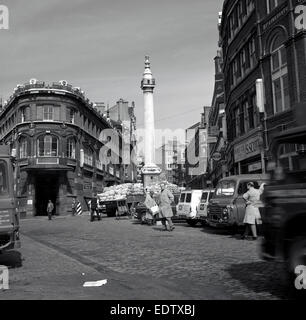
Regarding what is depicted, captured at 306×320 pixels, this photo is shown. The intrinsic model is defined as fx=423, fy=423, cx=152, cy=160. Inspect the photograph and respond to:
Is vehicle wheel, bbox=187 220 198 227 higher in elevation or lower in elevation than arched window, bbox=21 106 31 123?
lower

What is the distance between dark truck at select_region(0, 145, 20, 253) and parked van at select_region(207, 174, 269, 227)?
7961 mm

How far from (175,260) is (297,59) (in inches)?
534

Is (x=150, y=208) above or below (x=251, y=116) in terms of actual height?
below


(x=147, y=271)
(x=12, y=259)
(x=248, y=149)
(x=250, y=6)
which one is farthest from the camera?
(x=248, y=149)

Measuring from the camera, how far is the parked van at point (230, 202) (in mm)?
14891

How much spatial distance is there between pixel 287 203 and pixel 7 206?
19.6 feet

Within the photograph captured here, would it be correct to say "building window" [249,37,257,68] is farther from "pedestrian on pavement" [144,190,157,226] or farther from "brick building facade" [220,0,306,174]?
"pedestrian on pavement" [144,190,157,226]

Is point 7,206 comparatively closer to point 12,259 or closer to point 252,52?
point 12,259

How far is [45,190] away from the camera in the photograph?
45.2 meters

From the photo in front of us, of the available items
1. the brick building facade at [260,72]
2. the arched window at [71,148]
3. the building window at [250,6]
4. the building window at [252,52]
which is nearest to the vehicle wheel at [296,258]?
the brick building facade at [260,72]

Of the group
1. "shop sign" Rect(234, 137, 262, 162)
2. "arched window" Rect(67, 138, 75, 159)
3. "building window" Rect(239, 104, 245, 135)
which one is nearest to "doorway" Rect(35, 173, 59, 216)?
"arched window" Rect(67, 138, 75, 159)

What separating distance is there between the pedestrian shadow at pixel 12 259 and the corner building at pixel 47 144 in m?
31.8

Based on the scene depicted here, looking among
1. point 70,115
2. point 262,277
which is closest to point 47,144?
point 70,115

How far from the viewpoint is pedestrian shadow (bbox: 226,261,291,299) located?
248 inches
